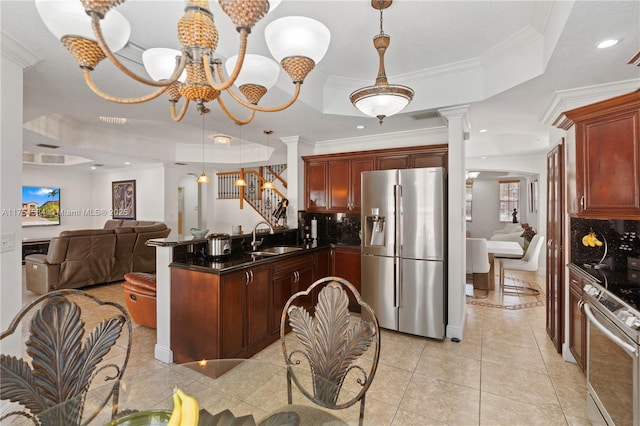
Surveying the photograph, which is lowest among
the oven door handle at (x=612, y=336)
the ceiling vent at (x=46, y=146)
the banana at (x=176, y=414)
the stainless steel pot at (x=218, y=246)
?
the oven door handle at (x=612, y=336)

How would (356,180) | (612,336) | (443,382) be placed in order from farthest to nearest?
(356,180)
(443,382)
(612,336)

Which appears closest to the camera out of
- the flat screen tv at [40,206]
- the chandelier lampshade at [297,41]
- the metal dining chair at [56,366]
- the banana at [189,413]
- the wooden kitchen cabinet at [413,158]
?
the banana at [189,413]

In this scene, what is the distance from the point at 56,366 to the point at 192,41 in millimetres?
1472

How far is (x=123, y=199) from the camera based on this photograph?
333 inches

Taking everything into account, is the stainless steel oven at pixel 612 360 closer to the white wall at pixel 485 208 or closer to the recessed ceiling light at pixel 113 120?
the recessed ceiling light at pixel 113 120

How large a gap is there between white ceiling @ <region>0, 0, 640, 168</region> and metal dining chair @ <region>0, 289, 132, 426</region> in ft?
5.82

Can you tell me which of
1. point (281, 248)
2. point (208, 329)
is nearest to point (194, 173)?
point (281, 248)

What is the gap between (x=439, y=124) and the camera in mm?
3809

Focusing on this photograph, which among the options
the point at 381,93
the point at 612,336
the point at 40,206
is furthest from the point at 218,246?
the point at 40,206

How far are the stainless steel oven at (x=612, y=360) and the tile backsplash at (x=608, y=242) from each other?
0.80 metres

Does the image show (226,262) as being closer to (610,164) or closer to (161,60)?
(161,60)

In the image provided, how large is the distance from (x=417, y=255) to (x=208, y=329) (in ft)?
7.47

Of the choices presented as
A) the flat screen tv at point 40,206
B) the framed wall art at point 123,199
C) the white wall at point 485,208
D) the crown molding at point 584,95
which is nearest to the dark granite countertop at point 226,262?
the crown molding at point 584,95

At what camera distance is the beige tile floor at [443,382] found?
1.55 meters
